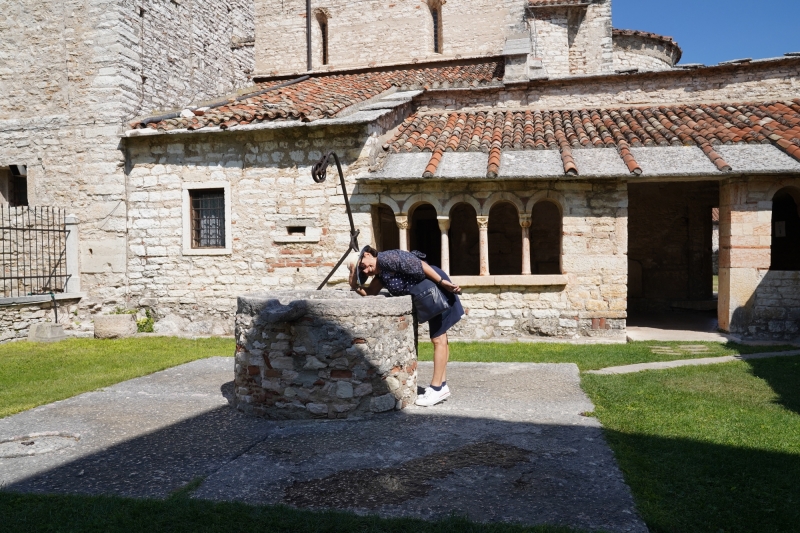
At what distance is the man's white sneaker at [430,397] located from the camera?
16.7 ft

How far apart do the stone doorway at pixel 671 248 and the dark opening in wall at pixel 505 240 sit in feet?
8.57

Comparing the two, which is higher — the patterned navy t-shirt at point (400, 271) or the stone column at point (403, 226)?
the stone column at point (403, 226)

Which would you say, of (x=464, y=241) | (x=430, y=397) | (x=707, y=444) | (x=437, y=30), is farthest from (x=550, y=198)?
(x=437, y=30)

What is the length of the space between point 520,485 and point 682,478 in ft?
3.23

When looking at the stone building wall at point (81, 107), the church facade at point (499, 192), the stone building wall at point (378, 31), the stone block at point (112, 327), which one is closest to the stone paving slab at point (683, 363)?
the church facade at point (499, 192)

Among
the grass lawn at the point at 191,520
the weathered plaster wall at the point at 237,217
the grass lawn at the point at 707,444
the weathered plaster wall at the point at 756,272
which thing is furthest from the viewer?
the weathered plaster wall at the point at 237,217

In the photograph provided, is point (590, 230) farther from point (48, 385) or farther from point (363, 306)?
point (48, 385)

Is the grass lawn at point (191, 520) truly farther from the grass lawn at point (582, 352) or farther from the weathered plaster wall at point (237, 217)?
the weathered plaster wall at point (237, 217)

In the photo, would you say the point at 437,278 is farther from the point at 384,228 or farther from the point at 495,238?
the point at 495,238

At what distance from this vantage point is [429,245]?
13766 mm

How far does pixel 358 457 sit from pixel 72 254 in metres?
8.87

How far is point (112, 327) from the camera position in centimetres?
1000

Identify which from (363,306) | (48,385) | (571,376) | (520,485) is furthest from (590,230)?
(48,385)

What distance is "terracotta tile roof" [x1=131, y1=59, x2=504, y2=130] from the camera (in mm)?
9875
